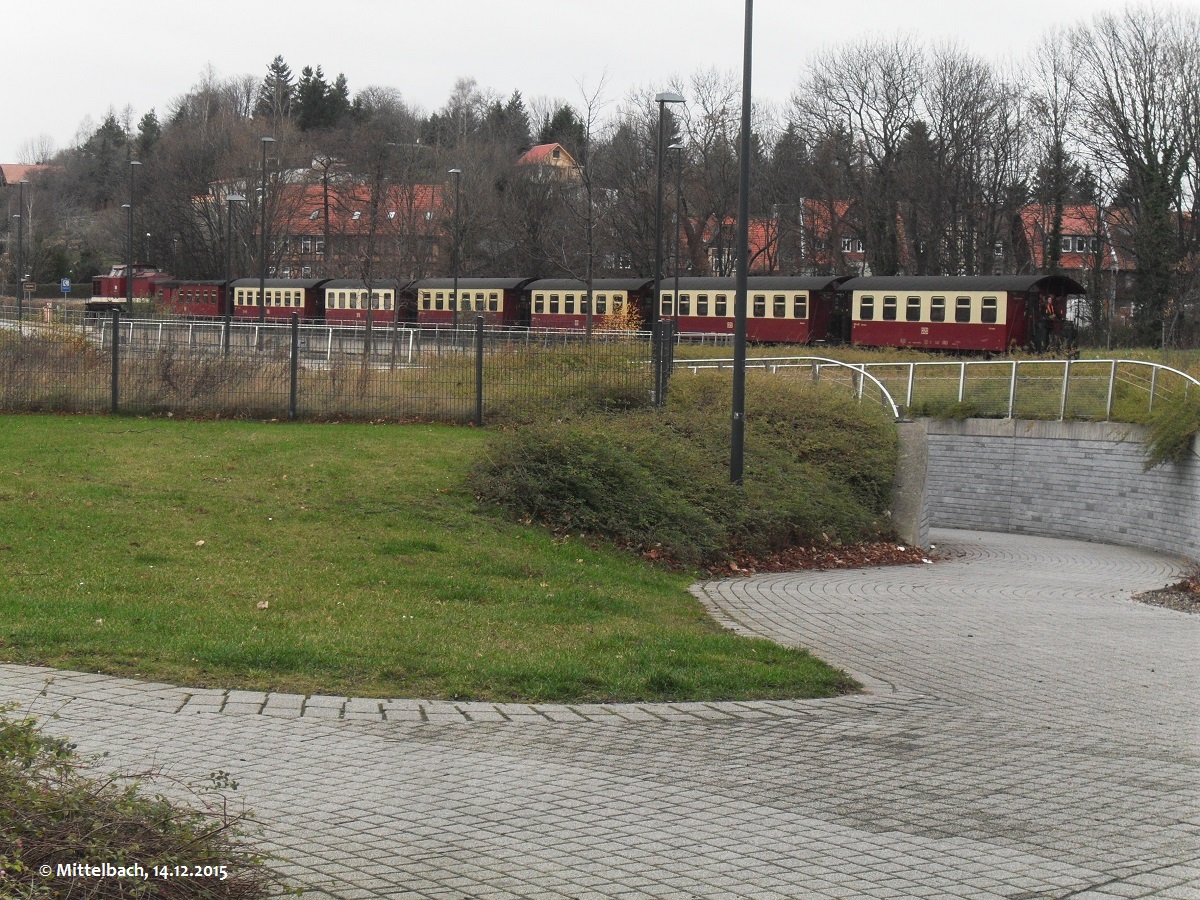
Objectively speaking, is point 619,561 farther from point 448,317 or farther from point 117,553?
point 448,317

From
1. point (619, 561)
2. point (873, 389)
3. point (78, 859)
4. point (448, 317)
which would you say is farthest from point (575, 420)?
point (448, 317)

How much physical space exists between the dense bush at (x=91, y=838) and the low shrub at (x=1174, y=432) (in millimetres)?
19959

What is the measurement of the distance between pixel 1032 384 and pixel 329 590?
756 inches

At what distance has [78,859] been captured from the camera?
11.6 feet

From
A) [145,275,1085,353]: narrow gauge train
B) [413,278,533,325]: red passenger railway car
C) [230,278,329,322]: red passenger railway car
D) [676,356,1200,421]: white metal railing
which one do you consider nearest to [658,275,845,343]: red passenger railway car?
[145,275,1085,353]: narrow gauge train

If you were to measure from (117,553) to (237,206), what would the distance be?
74947 millimetres

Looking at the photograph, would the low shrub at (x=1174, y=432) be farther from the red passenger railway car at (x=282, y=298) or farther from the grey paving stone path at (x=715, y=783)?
the red passenger railway car at (x=282, y=298)

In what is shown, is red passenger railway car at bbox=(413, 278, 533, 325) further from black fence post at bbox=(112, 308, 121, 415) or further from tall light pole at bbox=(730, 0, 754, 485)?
tall light pole at bbox=(730, 0, 754, 485)

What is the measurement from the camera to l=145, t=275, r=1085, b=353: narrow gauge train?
1721 inches

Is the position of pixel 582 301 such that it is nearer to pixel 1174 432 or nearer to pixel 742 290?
pixel 1174 432

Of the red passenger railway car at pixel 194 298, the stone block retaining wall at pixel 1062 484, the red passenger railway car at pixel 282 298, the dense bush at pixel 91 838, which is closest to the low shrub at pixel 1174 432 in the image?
the stone block retaining wall at pixel 1062 484

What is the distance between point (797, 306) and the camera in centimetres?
4841

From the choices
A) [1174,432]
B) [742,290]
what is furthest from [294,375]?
[1174,432]

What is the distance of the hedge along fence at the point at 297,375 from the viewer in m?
20.6
